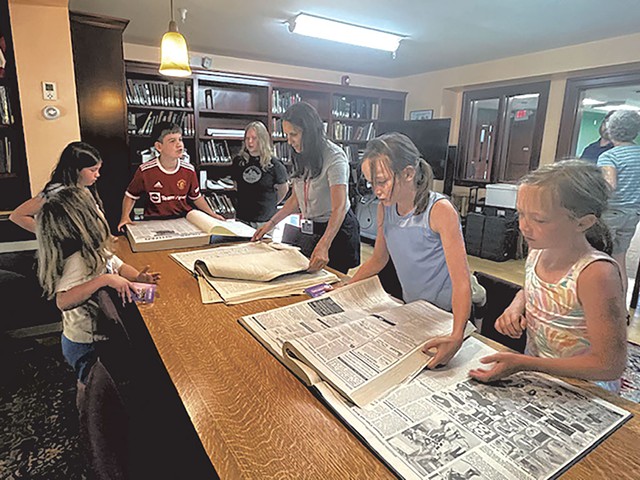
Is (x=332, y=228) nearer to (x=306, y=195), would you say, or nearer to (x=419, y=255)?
(x=306, y=195)

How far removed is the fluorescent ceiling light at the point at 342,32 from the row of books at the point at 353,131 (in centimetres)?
170

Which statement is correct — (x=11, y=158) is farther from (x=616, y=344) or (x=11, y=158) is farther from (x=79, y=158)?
(x=616, y=344)

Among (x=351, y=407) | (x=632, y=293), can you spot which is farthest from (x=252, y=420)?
(x=632, y=293)

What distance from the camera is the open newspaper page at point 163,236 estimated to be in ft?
5.49

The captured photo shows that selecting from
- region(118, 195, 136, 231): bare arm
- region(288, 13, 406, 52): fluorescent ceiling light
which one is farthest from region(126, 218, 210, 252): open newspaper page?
region(288, 13, 406, 52): fluorescent ceiling light

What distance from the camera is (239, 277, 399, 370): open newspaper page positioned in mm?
940

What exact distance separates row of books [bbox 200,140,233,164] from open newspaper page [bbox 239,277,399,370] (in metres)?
3.82

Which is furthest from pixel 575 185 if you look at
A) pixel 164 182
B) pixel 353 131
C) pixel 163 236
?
pixel 353 131

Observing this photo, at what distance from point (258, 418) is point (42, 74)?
3.02 metres

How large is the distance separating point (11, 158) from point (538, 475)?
3618 millimetres

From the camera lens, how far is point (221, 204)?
15.5ft

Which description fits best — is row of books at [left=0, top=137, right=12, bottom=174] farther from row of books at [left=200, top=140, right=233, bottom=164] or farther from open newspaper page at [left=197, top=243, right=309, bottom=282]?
open newspaper page at [left=197, top=243, right=309, bottom=282]

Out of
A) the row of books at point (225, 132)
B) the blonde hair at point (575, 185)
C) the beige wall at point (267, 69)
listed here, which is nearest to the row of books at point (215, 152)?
the row of books at point (225, 132)

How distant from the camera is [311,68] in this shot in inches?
209
